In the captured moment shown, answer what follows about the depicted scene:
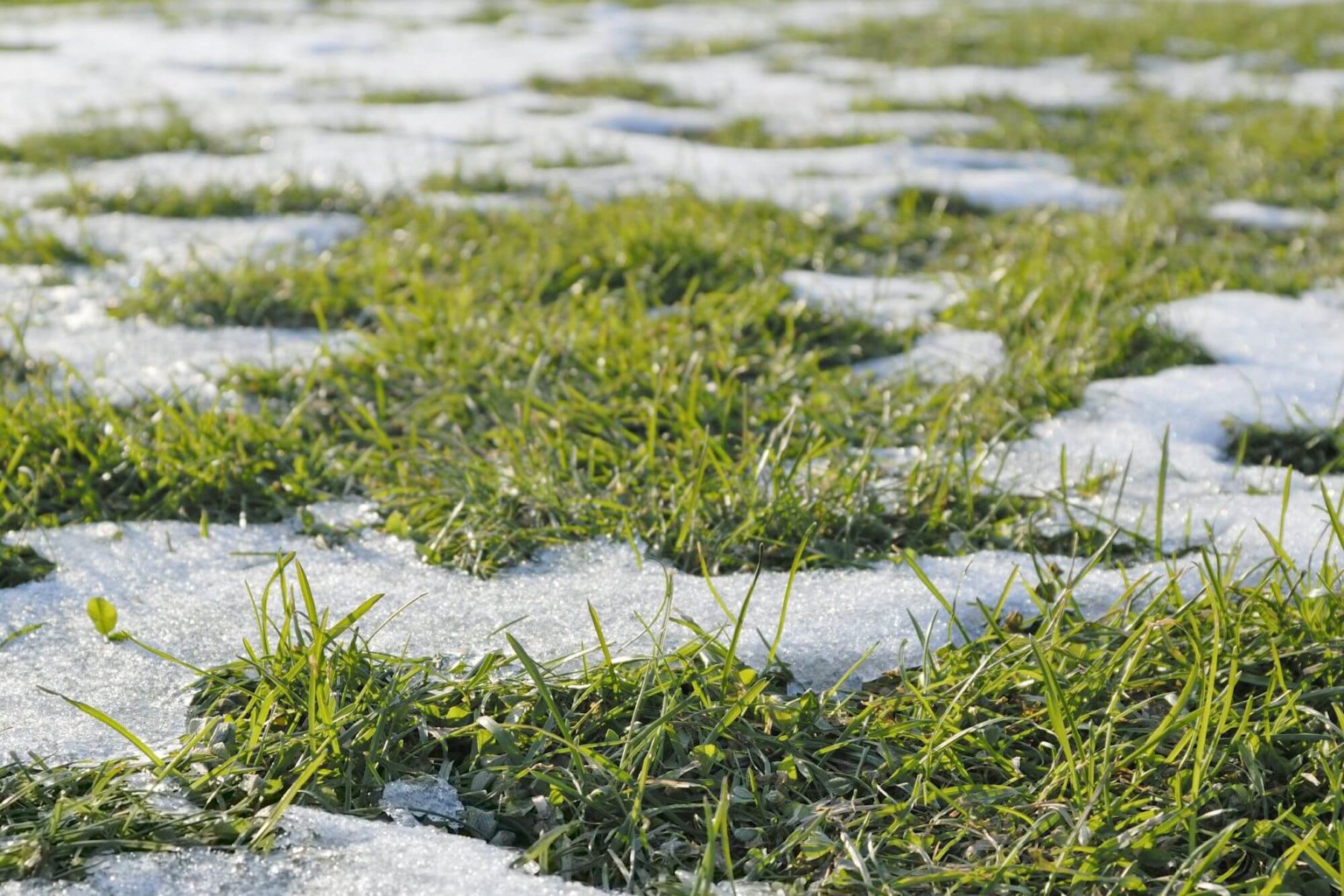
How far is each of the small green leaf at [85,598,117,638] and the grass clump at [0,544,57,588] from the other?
0.28 metres

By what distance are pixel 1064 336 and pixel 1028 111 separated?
12.1 ft

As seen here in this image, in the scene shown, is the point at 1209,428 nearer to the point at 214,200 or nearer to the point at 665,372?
the point at 665,372

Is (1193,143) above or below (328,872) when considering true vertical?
above

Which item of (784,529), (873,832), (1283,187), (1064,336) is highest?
(1283,187)

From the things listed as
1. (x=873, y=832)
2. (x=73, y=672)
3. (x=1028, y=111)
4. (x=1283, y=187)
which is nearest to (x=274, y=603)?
(x=73, y=672)

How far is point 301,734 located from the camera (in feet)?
4.81

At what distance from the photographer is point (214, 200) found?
163 inches

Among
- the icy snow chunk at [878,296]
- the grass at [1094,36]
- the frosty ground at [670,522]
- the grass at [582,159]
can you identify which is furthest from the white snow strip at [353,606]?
the grass at [1094,36]

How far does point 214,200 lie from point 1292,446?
371cm

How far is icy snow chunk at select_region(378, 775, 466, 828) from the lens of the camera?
143 cm

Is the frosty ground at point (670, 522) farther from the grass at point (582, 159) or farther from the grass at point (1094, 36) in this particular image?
the grass at point (1094, 36)

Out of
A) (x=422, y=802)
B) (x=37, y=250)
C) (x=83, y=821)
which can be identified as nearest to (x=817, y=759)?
(x=422, y=802)

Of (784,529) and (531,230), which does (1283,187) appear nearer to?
(531,230)

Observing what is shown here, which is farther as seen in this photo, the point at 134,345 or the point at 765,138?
the point at 765,138
